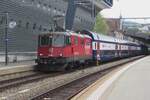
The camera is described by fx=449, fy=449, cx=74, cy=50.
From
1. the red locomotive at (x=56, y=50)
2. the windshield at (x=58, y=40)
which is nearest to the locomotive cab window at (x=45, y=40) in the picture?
the red locomotive at (x=56, y=50)

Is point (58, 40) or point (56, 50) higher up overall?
point (58, 40)

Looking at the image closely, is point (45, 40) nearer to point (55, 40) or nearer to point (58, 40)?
point (55, 40)

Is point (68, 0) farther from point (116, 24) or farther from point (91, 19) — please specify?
point (116, 24)

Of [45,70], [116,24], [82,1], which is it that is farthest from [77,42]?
[116,24]

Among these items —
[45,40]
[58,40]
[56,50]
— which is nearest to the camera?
[56,50]

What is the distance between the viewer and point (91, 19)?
89.3 m

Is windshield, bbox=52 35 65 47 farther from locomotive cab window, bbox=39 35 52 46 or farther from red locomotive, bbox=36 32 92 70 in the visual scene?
locomotive cab window, bbox=39 35 52 46

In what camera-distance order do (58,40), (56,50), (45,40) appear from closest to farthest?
(56,50), (58,40), (45,40)

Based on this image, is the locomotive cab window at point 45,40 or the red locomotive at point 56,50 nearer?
the red locomotive at point 56,50

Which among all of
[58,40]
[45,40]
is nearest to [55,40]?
[58,40]

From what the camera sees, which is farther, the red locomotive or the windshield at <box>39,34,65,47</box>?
the windshield at <box>39,34,65,47</box>

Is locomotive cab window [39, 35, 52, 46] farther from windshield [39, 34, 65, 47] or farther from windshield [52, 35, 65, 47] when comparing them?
windshield [52, 35, 65, 47]

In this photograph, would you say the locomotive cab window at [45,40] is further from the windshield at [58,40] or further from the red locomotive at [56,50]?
the windshield at [58,40]

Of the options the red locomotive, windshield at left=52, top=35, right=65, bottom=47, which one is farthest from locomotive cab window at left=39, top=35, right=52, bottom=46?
windshield at left=52, top=35, right=65, bottom=47
